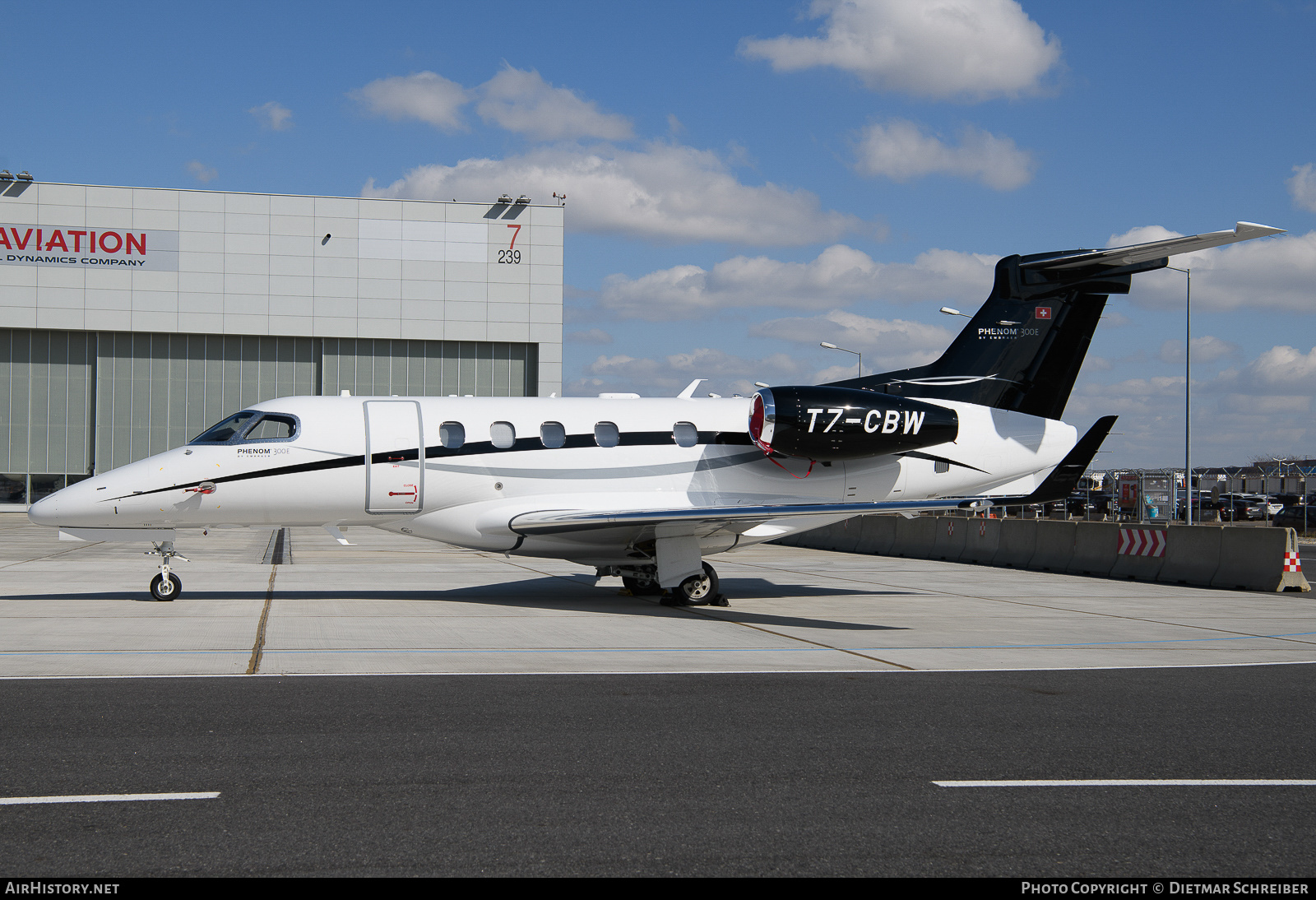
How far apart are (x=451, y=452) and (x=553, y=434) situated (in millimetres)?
1527

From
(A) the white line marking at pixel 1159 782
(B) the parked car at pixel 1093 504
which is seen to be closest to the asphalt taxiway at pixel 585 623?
(A) the white line marking at pixel 1159 782

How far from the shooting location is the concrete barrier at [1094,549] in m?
22.7

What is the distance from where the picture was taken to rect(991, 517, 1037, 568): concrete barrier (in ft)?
82.8

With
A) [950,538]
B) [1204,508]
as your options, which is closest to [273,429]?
[950,538]

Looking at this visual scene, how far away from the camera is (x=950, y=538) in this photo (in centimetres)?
2817

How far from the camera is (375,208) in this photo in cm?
5034

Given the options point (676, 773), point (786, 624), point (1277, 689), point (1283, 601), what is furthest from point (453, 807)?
point (1283, 601)

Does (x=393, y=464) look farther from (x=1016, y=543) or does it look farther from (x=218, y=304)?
(x=218, y=304)

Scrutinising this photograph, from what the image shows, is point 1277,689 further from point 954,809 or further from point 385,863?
point 385,863

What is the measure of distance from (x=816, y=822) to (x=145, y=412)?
51.0 m

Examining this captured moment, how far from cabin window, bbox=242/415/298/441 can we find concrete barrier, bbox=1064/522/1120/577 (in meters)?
16.6

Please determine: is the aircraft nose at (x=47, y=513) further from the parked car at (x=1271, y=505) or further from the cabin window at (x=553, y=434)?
the parked car at (x=1271, y=505)

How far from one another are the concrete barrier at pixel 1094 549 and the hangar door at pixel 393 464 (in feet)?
49.1

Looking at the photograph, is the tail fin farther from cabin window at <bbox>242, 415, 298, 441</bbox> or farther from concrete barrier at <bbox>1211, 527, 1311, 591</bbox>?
cabin window at <bbox>242, 415, 298, 441</bbox>
